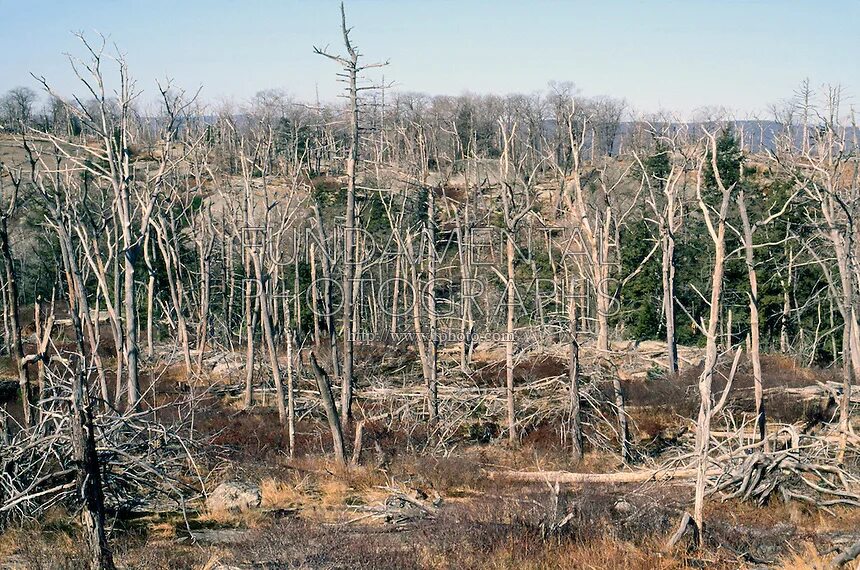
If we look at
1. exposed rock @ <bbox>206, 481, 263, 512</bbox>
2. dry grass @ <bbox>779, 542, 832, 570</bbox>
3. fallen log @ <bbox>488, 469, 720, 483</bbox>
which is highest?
dry grass @ <bbox>779, 542, 832, 570</bbox>

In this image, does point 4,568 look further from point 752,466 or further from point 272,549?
point 752,466

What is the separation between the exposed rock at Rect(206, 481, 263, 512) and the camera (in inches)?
419

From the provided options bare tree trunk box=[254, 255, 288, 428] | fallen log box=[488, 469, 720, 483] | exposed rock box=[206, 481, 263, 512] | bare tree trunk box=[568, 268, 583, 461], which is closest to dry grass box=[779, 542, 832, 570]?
fallen log box=[488, 469, 720, 483]

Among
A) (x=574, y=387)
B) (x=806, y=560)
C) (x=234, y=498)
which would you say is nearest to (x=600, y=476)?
(x=574, y=387)

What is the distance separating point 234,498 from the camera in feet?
35.4

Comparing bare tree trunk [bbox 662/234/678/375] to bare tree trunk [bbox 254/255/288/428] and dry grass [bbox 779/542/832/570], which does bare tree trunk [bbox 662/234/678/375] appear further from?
dry grass [bbox 779/542/832/570]

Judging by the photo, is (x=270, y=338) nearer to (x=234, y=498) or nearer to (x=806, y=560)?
(x=234, y=498)

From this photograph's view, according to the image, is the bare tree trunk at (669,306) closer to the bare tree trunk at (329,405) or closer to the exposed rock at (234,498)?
the bare tree trunk at (329,405)

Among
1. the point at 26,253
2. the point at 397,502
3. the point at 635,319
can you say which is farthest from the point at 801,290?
the point at 26,253

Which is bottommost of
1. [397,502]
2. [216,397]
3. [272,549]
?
[216,397]

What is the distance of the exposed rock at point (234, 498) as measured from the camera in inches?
419

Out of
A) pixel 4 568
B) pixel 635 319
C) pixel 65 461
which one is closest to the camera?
pixel 4 568

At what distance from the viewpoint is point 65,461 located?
9.08 meters

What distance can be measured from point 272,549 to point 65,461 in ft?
10.8
